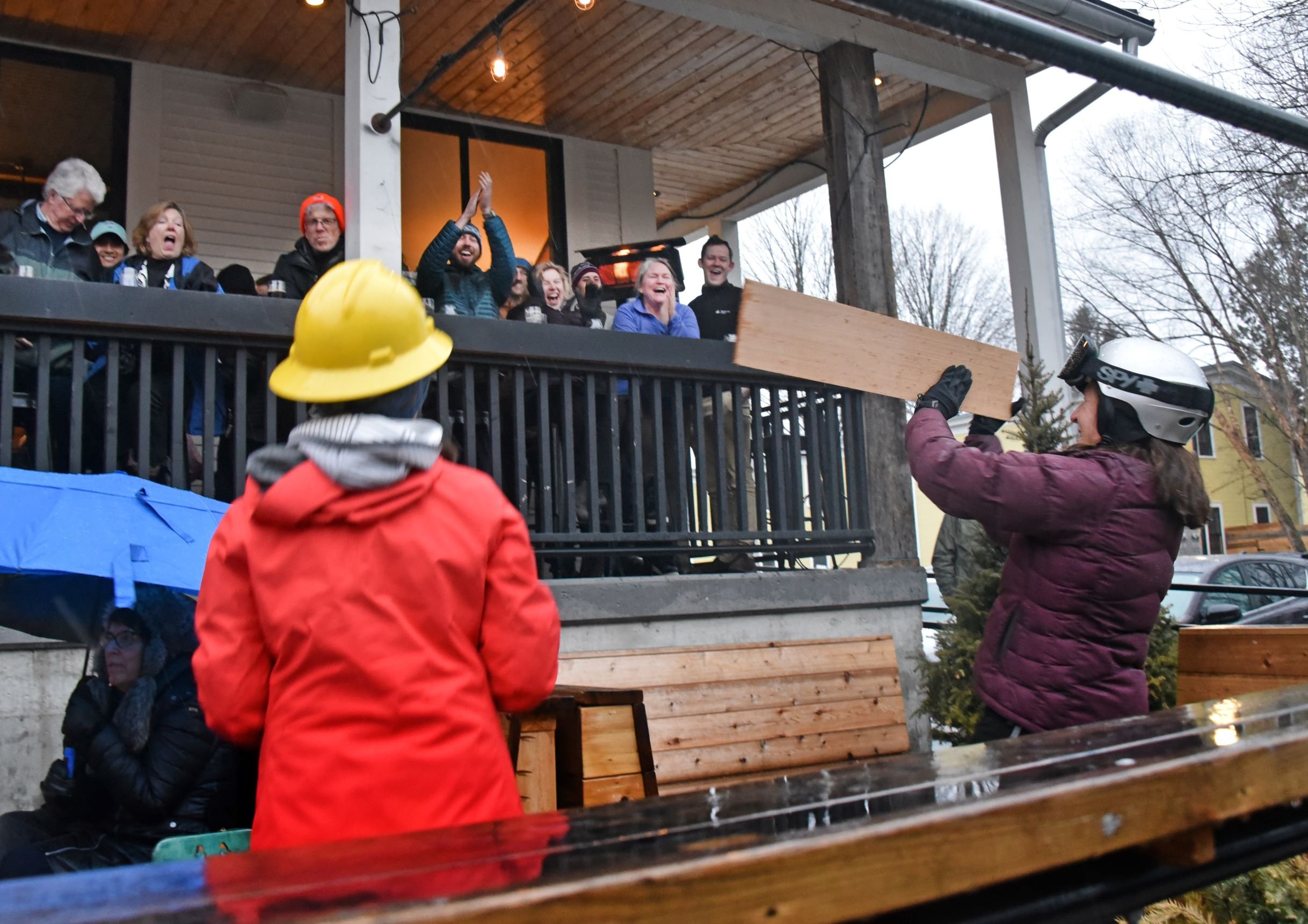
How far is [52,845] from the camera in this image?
12.1 feet

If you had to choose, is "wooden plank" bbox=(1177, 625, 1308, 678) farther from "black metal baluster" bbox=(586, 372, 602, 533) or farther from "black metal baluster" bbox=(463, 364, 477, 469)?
"black metal baluster" bbox=(463, 364, 477, 469)

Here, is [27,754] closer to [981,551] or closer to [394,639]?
[394,639]

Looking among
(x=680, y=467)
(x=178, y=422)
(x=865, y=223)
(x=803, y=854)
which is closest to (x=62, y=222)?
(x=178, y=422)

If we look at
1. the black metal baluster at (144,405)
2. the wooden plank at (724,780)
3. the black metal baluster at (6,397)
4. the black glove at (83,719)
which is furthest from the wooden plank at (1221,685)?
the black metal baluster at (6,397)

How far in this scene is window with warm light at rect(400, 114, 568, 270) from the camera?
33.4 ft

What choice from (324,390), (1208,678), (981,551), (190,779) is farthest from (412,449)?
(981,551)

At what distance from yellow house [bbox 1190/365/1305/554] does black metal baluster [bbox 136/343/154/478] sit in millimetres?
35619

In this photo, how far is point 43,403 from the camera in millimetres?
4902

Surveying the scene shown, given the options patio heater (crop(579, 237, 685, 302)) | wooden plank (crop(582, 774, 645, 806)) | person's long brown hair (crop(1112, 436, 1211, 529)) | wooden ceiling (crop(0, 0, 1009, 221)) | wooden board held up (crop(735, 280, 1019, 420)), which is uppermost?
wooden ceiling (crop(0, 0, 1009, 221))

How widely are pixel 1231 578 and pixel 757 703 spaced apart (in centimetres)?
811

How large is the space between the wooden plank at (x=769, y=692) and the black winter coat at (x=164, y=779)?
247 centimetres

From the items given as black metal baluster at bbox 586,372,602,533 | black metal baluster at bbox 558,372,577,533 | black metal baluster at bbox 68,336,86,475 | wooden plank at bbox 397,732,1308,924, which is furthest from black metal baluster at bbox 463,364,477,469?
wooden plank at bbox 397,732,1308,924

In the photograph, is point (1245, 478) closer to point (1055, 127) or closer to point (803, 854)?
point (1055, 127)

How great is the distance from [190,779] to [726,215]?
10.3 meters
